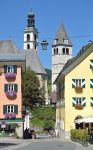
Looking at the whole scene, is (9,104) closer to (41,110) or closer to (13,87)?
(13,87)

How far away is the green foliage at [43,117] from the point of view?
97600 millimetres

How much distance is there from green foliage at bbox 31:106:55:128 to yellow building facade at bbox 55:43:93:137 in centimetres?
2879

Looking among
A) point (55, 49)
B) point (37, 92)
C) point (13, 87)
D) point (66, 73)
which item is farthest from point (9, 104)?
point (55, 49)

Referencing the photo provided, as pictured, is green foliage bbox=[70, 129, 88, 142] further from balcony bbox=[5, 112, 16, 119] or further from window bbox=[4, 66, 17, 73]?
window bbox=[4, 66, 17, 73]

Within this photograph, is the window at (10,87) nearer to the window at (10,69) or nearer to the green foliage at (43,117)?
the window at (10,69)

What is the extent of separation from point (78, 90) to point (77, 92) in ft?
0.92

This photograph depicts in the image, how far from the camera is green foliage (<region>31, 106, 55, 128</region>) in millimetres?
97600

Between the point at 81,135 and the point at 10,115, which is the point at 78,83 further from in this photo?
the point at 81,135

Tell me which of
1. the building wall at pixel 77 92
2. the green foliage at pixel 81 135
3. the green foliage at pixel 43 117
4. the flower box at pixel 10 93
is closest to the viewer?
the green foliage at pixel 81 135

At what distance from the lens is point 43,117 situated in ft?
340

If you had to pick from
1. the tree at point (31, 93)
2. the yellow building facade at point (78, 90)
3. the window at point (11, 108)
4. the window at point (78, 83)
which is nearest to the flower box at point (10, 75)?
the window at point (11, 108)

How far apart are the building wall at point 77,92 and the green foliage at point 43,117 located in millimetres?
28801

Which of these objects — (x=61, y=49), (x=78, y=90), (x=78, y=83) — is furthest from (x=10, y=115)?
(x=61, y=49)

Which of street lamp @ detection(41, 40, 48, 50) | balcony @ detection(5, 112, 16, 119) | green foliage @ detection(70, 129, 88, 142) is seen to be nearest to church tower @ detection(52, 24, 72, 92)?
balcony @ detection(5, 112, 16, 119)
